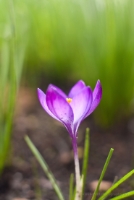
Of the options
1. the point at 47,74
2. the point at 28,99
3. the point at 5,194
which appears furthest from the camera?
the point at 47,74

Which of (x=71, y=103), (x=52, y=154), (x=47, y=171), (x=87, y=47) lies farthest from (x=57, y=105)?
(x=87, y=47)

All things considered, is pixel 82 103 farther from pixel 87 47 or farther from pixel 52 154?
pixel 87 47

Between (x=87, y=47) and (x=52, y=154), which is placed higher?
(x=87, y=47)

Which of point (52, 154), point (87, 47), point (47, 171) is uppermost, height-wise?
point (87, 47)

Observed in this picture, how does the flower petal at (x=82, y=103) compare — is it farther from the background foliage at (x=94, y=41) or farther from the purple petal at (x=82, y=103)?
the background foliage at (x=94, y=41)

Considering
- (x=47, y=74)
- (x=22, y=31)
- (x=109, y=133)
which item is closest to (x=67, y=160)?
(x=109, y=133)

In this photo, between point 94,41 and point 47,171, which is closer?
point 47,171

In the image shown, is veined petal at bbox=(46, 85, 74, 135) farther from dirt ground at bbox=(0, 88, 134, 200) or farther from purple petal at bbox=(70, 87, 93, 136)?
dirt ground at bbox=(0, 88, 134, 200)

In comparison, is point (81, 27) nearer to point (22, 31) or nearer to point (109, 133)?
point (22, 31)
